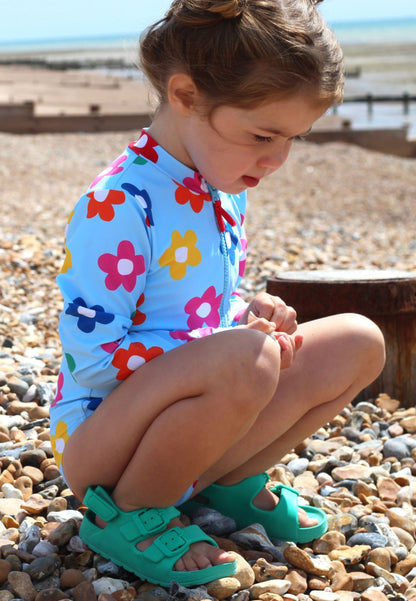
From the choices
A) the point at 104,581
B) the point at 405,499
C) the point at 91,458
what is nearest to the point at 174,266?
the point at 91,458

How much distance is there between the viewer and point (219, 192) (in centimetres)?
205

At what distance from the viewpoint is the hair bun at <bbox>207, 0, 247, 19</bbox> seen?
1.67m

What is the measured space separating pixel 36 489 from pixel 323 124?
43.3 ft

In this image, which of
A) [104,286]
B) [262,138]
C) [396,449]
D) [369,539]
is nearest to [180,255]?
[104,286]

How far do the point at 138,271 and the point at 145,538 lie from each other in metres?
0.59

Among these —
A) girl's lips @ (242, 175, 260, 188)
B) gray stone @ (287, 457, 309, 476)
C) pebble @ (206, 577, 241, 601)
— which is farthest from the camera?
gray stone @ (287, 457, 309, 476)

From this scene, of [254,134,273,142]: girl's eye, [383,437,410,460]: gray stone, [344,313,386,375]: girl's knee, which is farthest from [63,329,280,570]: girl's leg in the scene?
[383,437,410,460]: gray stone

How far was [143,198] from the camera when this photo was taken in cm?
181

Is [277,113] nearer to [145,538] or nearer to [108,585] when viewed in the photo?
[145,538]

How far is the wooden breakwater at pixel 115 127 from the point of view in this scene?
13.0m

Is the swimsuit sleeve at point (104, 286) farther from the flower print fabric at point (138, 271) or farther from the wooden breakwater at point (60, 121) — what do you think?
the wooden breakwater at point (60, 121)

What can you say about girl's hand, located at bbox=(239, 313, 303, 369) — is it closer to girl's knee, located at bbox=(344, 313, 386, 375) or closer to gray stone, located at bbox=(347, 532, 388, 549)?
girl's knee, located at bbox=(344, 313, 386, 375)

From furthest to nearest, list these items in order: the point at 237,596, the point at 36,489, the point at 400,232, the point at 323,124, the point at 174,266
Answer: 1. the point at 323,124
2. the point at 400,232
3. the point at 36,489
4. the point at 174,266
5. the point at 237,596

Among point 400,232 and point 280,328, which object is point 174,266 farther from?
point 400,232
